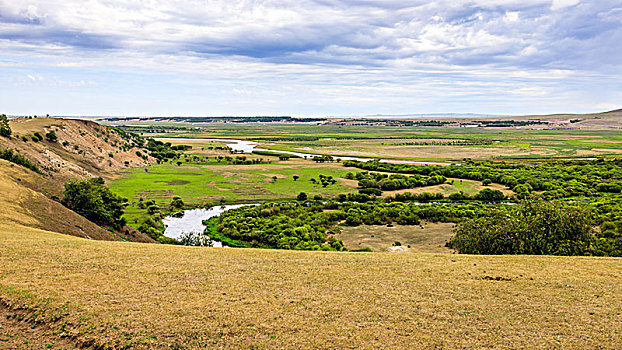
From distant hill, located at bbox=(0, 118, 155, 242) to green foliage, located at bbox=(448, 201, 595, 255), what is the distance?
36.4 metres

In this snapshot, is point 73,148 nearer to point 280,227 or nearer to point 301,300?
point 280,227

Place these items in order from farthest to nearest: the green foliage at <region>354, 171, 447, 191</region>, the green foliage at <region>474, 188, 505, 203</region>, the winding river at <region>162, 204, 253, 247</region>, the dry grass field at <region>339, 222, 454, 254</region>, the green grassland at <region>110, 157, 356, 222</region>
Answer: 1. the green foliage at <region>354, 171, 447, 191</region>
2. the green foliage at <region>474, 188, 505, 203</region>
3. the green grassland at <region>110, 157, 356, 222</region>
4. the winding river at <region>162, 204, 253, 247</region>
5. the dry grass field at <region>339, 222, 454, 254</region>

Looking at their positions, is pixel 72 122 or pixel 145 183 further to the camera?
pixel 72 122

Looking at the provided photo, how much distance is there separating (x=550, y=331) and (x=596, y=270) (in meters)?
10.6

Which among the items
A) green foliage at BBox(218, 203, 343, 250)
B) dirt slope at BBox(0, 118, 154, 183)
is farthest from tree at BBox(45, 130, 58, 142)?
green foliage at BBox(218, 203, 343, 250)

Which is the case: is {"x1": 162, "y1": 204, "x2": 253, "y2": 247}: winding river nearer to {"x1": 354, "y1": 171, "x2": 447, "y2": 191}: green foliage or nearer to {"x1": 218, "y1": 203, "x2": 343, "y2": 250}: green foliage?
{"x1": 218, "y1": 203, "x2": 343, "y2": 250}: green foliage

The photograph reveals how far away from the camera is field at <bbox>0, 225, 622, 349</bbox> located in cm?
1399

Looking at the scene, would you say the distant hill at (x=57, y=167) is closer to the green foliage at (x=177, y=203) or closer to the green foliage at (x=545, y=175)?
the green foliage at (x=177, y=203)

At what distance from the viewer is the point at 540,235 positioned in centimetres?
3186

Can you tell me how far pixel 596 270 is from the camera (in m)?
22.1

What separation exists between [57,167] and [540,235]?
8481 cm

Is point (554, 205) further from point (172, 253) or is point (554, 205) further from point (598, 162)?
point (598, 162)

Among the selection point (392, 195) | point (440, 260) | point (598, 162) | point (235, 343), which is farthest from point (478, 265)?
point (598, 162)

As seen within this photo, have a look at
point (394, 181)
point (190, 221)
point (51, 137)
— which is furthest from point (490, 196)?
point (51, 137)
